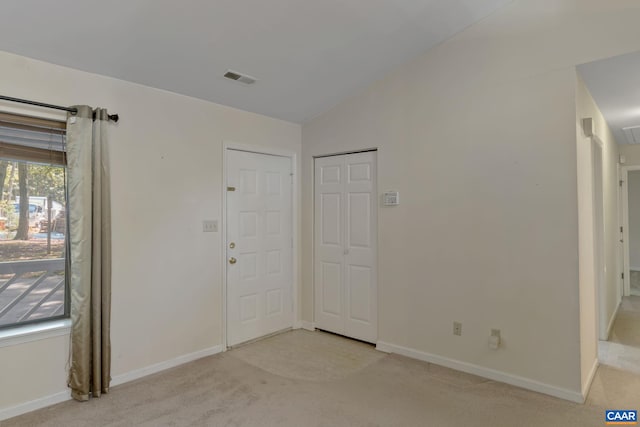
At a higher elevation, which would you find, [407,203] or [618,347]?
[407,203]

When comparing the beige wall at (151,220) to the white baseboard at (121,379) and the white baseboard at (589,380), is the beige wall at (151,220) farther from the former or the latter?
the white baseboard at (589,380)

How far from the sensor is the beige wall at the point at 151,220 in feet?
8.39

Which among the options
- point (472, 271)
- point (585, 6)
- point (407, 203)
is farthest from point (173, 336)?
point (585, 6)

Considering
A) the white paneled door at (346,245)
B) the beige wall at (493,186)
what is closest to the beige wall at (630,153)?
the beige wall at (493,186)

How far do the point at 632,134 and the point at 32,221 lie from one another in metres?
6.59

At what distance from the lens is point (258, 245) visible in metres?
4.02

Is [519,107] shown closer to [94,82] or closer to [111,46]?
[111,46]

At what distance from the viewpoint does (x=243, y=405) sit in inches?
102

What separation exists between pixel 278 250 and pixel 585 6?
3.51m

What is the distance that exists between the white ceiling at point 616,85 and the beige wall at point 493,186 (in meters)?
0.12

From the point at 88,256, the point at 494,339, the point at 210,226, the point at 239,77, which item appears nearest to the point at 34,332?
the point at 88,256

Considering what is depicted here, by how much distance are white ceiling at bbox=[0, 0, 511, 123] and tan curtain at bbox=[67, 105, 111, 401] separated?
50cm

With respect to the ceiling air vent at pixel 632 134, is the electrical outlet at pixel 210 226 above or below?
below

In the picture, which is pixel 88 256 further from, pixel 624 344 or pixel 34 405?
pixel 624 344
